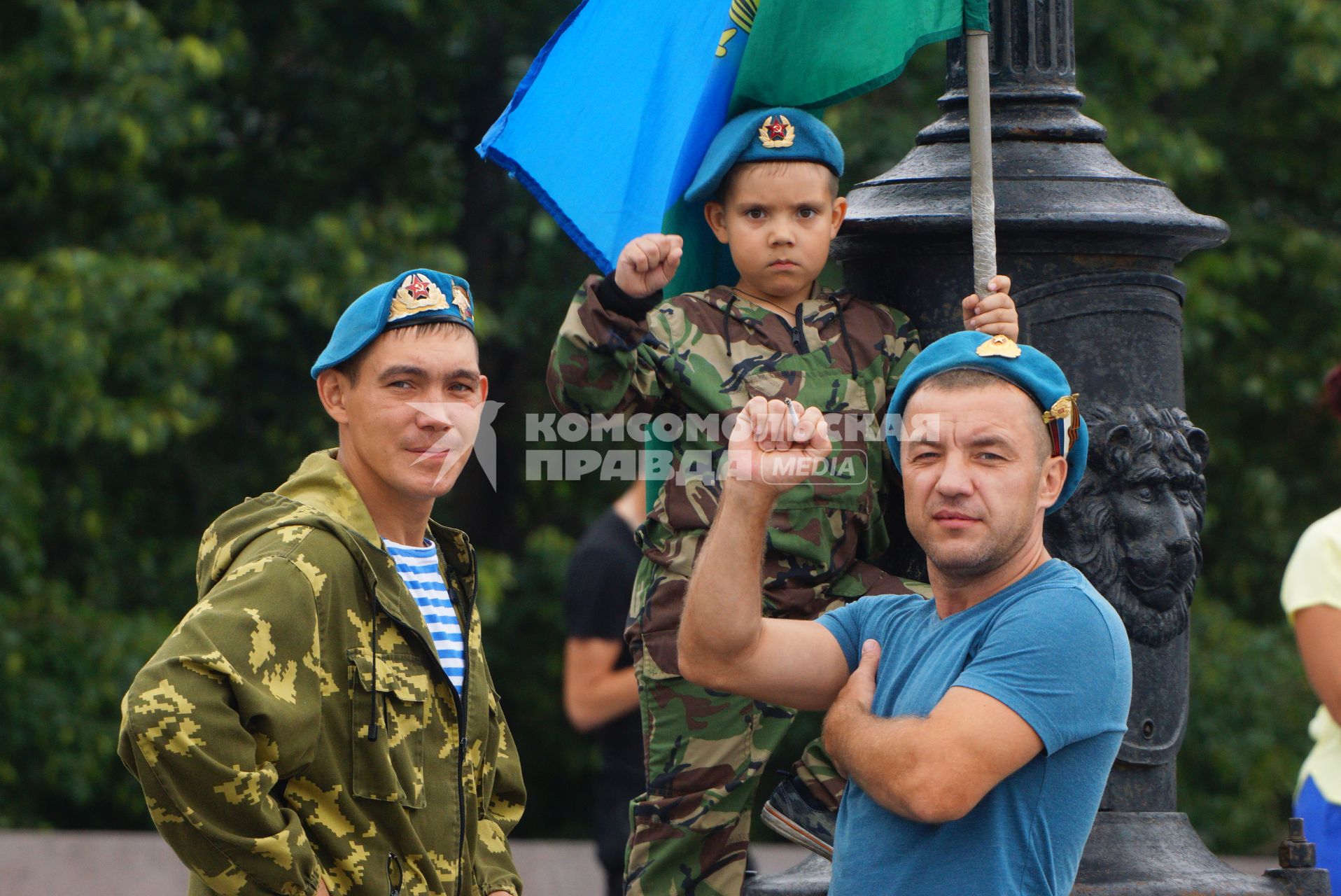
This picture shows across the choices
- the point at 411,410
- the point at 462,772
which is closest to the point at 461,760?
the point at 462,772

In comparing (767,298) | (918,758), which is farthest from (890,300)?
(918,758)

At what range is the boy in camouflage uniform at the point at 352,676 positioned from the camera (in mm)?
2836

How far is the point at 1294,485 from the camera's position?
11031mm

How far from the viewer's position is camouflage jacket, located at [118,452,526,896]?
282 centimetres

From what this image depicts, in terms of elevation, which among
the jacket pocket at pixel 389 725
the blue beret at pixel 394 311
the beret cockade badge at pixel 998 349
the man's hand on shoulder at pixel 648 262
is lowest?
the jacket pocket at pixel 389 725

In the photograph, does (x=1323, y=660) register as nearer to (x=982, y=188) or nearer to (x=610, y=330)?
(x=982, y=188)

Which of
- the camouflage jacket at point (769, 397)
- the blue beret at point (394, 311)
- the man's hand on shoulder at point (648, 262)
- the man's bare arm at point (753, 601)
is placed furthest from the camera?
the camouflage jacket at point (769, 397)

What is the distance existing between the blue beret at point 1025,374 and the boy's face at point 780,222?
102 cm

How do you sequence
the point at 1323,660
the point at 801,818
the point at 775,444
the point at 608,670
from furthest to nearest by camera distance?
the point at 608,670 → the point at 1323,660 → the point at 801,818 → the point at 775,444

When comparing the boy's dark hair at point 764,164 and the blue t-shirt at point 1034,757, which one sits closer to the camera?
the blue t-shirt at point 1034,757

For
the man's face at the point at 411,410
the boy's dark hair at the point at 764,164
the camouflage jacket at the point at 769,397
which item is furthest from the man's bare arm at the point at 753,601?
the boy's dark hair at the point at 764,164

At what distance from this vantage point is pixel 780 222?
3.93 m

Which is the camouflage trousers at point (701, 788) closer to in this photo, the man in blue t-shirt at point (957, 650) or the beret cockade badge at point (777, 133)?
the man in blue t-shirt at point (957, 650)

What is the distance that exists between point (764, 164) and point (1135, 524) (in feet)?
3.48
